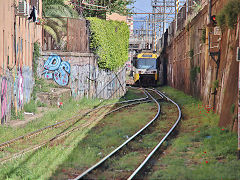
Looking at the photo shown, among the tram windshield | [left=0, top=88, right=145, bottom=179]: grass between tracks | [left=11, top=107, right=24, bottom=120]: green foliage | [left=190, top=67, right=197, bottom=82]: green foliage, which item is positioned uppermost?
the tram windshield

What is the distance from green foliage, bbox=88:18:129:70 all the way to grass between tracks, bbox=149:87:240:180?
11.0m

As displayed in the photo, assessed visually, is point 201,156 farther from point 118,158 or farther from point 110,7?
point 110,7

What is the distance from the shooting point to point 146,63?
113 feet

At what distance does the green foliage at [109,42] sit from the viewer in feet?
70.0

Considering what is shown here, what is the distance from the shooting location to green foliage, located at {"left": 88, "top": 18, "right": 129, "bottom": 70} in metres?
21.3

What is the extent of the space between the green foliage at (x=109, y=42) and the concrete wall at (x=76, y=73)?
654 millimetres

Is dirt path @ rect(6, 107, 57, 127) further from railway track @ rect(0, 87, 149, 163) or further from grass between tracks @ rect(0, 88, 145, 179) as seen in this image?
railway track @ rect(0, 87, 149, 163)

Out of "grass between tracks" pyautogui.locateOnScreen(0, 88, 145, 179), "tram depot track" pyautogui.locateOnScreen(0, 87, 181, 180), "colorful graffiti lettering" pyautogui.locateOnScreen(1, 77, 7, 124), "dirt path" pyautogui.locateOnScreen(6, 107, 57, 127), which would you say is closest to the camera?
"grass between tracks" pyautogui.locateOnScreen(0, 88, 145, 179)

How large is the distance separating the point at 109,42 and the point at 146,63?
40.0 ft

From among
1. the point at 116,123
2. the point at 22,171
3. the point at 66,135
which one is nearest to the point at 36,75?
the point at 116,123

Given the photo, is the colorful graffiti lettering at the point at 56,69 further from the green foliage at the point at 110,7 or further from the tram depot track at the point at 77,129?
the green foliage at the point at 110,7

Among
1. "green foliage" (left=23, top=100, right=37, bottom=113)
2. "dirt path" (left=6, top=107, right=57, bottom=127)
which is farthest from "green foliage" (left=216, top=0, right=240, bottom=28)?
"green foliage" (left=23, top=100, right=37, bottom=113)

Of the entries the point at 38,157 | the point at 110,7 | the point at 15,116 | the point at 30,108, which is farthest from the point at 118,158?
the point at 110,7

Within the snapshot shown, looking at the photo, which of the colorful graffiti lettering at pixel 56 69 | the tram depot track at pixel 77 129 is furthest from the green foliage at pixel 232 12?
the colorful graffiti lettering at pixel 56 69
